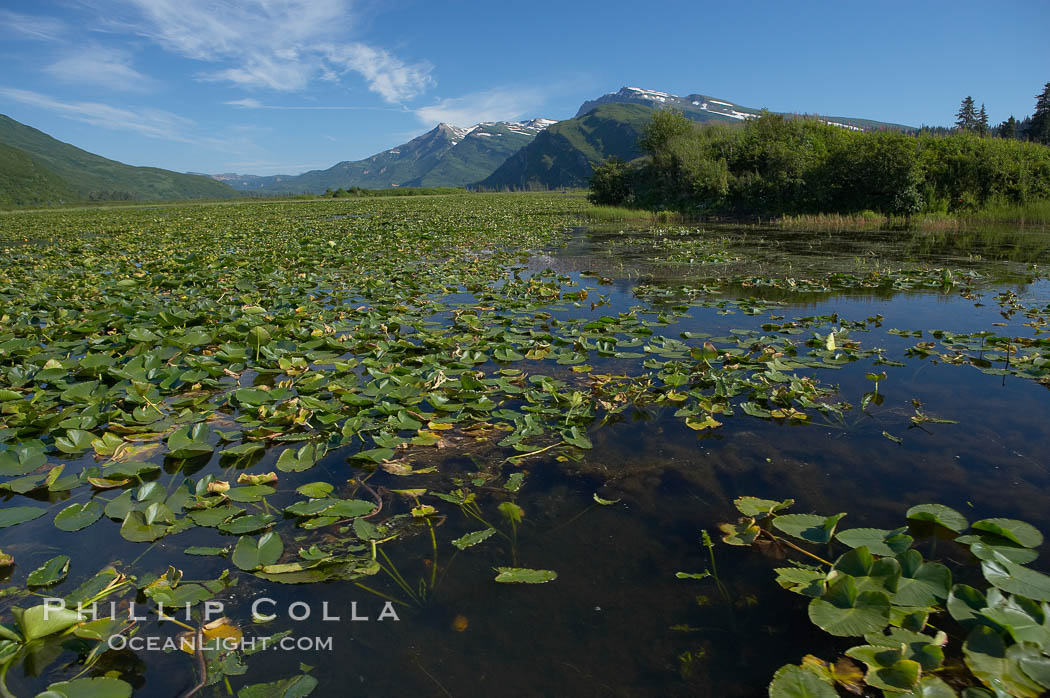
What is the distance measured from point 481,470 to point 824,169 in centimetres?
1893

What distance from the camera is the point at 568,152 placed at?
580 ft

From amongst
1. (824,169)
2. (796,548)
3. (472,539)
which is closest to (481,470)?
(472,539)

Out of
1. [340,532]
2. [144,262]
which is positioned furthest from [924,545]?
[144,262]

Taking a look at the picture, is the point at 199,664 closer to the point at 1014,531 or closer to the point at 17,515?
the point at 17,515

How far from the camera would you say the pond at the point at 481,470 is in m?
1.58

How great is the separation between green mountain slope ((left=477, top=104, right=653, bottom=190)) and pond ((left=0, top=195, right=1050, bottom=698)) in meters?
162

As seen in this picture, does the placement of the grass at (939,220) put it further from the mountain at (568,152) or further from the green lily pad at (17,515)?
the mountain at (568,152)

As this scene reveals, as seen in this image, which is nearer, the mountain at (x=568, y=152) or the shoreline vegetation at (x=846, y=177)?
the shoreline vegetation at (x=846, y=177)

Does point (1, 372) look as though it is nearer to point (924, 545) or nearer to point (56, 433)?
point (56, 433)

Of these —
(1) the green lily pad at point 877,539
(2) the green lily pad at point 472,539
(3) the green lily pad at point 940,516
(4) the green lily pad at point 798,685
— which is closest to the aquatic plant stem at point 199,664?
(2) the green lily pad at point 472,539

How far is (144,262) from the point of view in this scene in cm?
1025

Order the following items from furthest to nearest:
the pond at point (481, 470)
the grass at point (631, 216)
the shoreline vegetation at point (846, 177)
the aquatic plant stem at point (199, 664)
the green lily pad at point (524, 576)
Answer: the grass at point (631, 216), the shoreline vegetation at point (846, 177), the green lily pad at point (524, 576), the pond at point (481, 470), the aquatic plant stem at point (199, 664)

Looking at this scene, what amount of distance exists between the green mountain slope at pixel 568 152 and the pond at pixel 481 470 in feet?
530

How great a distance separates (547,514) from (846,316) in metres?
4.98
